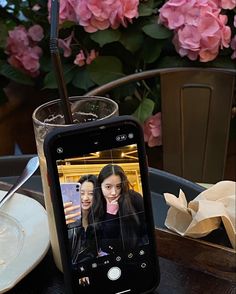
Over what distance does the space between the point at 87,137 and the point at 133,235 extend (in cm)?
13

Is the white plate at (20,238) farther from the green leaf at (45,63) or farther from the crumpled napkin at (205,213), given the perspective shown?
the green leaf at (45,63)

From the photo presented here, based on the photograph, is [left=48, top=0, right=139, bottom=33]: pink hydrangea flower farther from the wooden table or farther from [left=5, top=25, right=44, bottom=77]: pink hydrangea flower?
the wooden table

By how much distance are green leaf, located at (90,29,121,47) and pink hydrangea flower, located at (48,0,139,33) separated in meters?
0.01

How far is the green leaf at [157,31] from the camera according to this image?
4.83 ft

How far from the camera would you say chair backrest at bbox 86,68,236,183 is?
1361mm

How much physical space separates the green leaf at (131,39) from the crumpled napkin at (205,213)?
0.82 metres

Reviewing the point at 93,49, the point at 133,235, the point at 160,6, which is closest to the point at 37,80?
the point at 93,49

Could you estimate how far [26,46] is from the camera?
5.57 ft

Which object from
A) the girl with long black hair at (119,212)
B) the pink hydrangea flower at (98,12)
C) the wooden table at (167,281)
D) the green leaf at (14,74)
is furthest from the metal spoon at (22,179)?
the green leaf at (14,74)

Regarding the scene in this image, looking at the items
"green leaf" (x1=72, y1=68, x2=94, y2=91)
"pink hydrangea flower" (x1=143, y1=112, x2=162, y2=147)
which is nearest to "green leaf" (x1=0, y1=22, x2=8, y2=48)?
"green leaf" (x1=72, y1=68, x2=94, y2=91)

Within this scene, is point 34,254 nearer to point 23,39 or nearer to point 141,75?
point 141,75

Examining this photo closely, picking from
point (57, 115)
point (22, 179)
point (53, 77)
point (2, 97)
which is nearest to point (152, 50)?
point (53, 77)

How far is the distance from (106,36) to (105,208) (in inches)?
36.5

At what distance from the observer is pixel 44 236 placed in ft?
2.46
